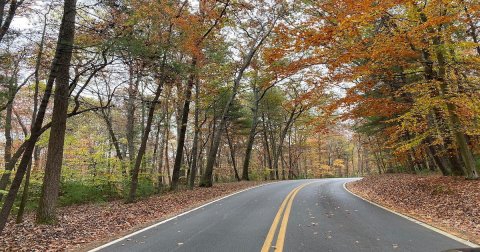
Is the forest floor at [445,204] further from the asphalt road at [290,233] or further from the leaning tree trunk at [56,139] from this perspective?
the leaning tree trunk at [56,139]

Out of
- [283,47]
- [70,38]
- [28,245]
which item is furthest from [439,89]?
[28,245]

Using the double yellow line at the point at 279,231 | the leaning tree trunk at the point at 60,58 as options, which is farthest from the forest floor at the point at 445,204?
the leaning tree trunk at the point at 60,58

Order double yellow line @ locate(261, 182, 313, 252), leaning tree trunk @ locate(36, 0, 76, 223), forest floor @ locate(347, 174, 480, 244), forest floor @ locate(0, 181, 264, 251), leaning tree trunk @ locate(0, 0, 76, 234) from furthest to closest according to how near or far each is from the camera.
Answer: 1. leaning tree trunk @ locate(36, 0, 76, 223)
2. leaning tree trunk @ locate(0, 0, 76, 234)
3. forest floor @ locate(347, 174, 480, 244)
4. forest floor @ locate(0, 181, 264, 251)
5. double yellow line @ locate(261, 182, 313, 252)

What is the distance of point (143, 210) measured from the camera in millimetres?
12398

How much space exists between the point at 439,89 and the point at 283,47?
19.7ft

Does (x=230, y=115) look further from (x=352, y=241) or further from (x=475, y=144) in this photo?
(x=352, y=241)

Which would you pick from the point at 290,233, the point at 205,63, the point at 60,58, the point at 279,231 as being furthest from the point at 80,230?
the point at 205,63

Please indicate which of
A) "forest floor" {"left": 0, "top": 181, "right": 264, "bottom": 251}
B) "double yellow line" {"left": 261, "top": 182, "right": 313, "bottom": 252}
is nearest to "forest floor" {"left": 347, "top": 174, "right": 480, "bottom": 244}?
"double yellow line" {"left": 261, "top": 182, "right": 313, "bottom": 252}

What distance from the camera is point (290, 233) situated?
730cm

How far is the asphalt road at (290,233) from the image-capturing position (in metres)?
6.23

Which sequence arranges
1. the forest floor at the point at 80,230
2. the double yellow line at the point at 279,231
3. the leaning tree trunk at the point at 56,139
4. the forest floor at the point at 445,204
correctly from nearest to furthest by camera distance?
the double yellow line at the point at 279,231, the forest floor at the point at 80,230, the forest floor at the point at 445,204, the leaning tree trunk at the point at 56,139

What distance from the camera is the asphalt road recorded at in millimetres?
6234

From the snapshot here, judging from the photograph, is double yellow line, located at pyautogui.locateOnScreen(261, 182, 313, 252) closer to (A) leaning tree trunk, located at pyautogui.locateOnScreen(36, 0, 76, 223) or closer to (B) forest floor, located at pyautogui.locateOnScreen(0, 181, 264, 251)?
(B) forest floor, located at pyautogui.locateOnScreen(0, 181, 264, 251)

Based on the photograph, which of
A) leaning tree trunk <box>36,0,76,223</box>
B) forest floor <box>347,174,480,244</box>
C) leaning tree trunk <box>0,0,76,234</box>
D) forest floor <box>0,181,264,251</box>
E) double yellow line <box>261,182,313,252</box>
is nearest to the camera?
double yellow line <box>261,182,313,252</box>
